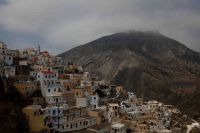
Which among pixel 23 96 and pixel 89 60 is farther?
pixel 89 60

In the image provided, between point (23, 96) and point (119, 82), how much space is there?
339 ft

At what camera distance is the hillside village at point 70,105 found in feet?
153

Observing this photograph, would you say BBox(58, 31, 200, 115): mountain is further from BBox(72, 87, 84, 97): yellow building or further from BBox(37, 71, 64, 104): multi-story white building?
BBox(37, 71, 64, 104): multi-story white building

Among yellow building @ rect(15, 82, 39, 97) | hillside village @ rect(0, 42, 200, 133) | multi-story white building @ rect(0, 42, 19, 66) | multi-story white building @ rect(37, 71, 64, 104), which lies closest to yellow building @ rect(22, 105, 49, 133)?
hillside village @ rect(0, 42, 200, 133)

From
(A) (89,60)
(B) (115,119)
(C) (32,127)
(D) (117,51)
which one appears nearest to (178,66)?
(D) (117,51)

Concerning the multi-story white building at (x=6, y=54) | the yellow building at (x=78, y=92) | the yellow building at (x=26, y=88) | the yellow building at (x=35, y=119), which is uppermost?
the multi-story white building at (x=6, y=54)

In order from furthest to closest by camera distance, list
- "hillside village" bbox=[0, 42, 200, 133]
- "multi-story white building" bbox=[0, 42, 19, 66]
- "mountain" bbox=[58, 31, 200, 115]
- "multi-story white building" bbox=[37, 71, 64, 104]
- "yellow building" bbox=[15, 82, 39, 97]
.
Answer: "mountain" bbox=[58, 31, 200, 115]
"multi-story white building" bbox=[0, 42, 19, 66]
"multi-story white building" bbox=[37, 71, 64, 104]
"yellow building" bbox=[15, 82, 39, 97]
"hillside village" bbox=[0, 42, 200, 133]

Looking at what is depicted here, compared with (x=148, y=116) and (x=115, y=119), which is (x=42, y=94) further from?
(x=148, y=116)

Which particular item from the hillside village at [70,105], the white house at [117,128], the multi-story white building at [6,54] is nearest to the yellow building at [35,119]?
the hillside village at [70,105]

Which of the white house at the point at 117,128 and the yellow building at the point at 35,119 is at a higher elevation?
the yellow building at the point at 35,119

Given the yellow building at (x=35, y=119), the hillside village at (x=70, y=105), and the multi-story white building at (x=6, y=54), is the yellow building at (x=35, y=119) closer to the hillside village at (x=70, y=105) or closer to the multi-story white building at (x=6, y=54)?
the hillside village at (x=70, y=105)

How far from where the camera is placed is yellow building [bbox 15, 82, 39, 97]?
4869 centimetres

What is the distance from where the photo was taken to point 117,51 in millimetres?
193125

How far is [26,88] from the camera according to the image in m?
49.4
